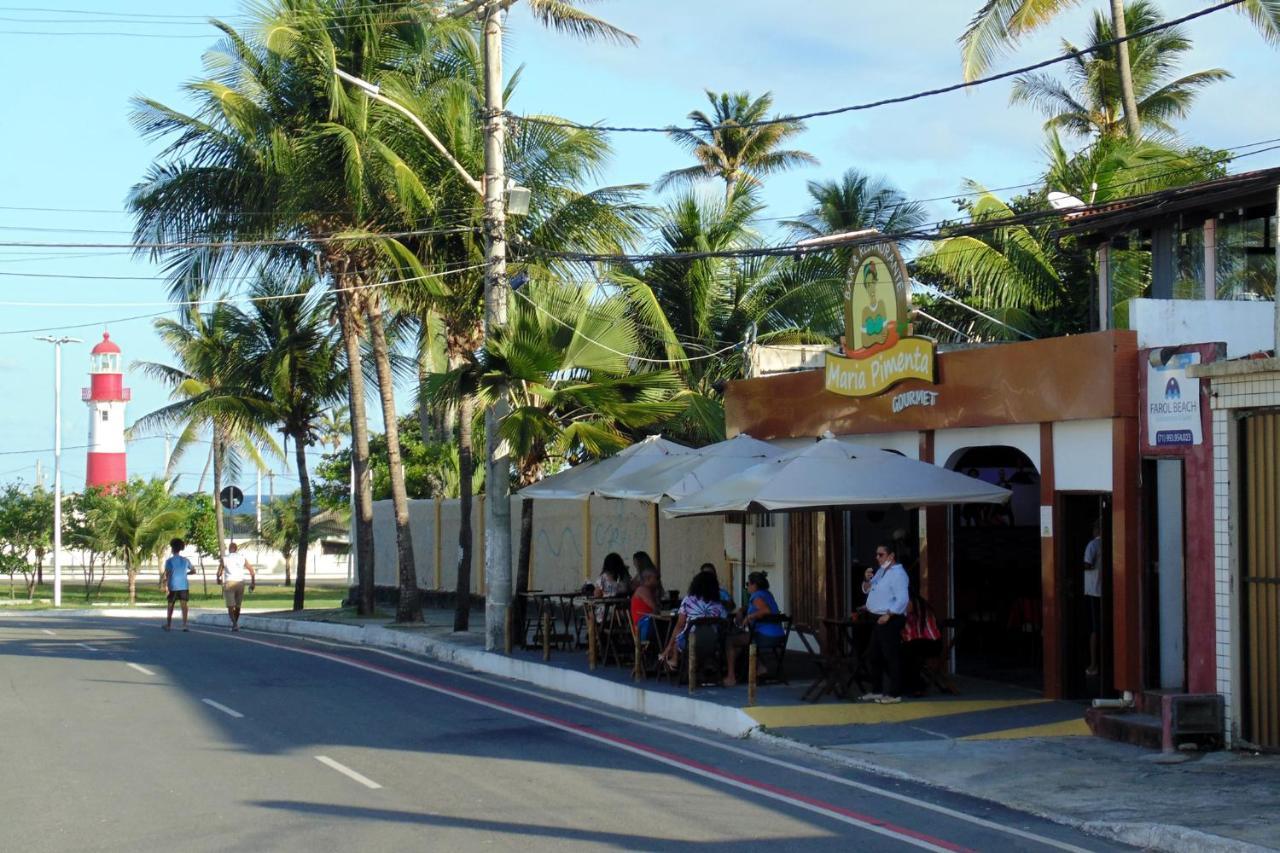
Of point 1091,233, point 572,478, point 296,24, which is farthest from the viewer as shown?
point 296,24

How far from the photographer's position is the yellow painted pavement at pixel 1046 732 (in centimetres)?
1346

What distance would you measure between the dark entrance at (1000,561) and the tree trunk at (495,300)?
252 inches

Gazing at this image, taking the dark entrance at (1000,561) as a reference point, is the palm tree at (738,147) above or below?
above

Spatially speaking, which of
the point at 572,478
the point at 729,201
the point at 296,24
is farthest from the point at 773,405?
Answer: the point at 296,24

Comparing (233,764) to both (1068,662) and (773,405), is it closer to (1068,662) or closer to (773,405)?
(1068,662)

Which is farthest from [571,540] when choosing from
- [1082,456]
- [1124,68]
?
[1082,456]

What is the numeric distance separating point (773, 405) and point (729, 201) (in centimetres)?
944

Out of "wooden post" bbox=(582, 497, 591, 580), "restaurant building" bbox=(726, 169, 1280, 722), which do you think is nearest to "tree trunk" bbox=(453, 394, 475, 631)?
"wooden post" bbox=(582, 497, 591, 580)

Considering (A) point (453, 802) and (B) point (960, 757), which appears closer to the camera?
(A) point (453, 802)

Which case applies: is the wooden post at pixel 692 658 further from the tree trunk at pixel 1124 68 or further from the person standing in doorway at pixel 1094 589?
the tree trunk at pixel 1124 68

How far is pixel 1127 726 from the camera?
42.4 ft

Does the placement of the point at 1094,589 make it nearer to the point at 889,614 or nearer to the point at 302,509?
the point at 889,614

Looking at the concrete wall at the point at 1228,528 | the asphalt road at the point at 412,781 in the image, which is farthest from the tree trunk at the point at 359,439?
the concrete wall at the point at 1228,528

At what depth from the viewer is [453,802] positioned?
10.5 meters
